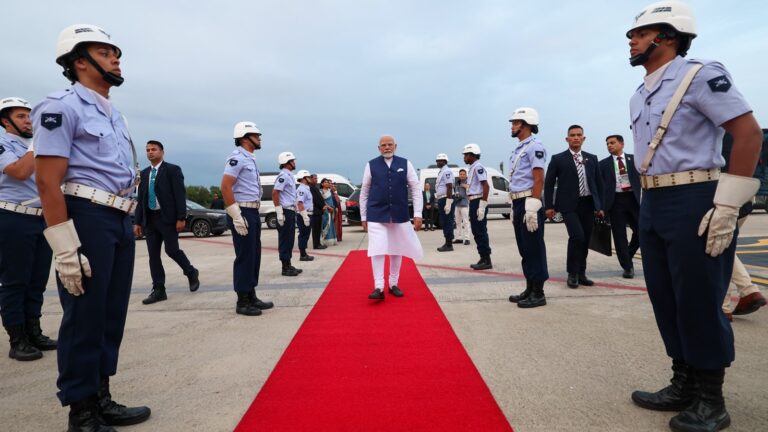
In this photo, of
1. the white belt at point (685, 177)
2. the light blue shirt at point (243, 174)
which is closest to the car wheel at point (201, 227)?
the light blue shirt at point (243, 174)

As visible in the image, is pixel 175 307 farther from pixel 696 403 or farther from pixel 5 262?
pixel 696 403

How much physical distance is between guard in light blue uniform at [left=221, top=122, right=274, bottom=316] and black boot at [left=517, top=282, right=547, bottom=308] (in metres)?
2.61

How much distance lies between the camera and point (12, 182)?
3.39m

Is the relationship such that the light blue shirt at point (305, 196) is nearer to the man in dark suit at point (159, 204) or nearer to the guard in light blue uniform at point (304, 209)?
the guard in light blue uniform at point (304, 209)

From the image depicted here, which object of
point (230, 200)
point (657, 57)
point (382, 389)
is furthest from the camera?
point (230, 200)

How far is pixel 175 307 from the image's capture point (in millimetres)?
4918

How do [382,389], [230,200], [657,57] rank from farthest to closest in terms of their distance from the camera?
[230,200]
[382,389]
[657,57]

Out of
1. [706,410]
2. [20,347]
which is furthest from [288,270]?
[706,410]

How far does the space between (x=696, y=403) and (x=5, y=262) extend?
460 cm

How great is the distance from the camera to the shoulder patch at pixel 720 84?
6.50ft

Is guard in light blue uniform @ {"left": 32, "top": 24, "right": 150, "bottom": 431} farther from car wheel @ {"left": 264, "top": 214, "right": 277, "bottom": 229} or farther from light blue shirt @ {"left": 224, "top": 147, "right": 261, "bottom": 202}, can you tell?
car wheel @ {"left": 264, "top": 214, "right": 277, "bottom": 229}

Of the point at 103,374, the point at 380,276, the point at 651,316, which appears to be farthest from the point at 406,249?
the point at 103,374

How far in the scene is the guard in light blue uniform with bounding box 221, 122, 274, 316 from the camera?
4.54m

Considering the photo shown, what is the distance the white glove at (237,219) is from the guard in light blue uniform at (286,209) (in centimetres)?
242
